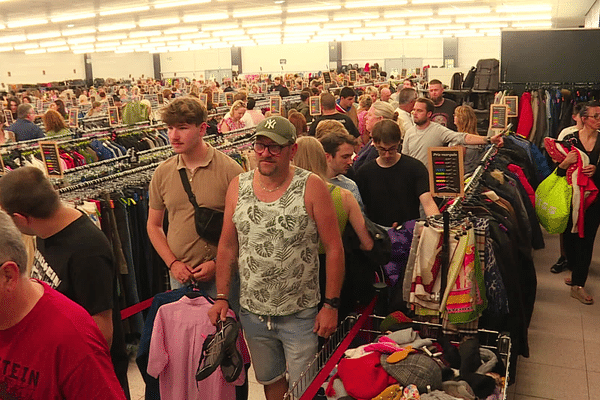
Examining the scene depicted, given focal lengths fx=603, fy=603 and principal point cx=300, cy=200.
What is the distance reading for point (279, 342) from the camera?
9.14 feet

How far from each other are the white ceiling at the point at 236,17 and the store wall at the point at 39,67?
36.0 feet

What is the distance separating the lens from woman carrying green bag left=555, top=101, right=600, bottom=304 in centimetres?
499

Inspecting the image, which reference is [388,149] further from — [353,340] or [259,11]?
[259,11]

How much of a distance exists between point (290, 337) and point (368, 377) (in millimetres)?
414

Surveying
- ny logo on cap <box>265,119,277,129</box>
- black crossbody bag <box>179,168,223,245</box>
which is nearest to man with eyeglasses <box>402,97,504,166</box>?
black crossbody bag <box>179,168,223,245</box>

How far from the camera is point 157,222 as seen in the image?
3.22 m

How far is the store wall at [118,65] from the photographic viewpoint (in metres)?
40.1

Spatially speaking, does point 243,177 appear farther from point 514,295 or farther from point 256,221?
point 514,295

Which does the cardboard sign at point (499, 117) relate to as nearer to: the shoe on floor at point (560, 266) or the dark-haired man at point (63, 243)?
the shoe on floor at point (560, 266)

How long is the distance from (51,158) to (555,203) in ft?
12.9

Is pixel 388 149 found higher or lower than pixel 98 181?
higher

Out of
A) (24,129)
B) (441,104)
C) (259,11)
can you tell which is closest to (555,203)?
(441,104)

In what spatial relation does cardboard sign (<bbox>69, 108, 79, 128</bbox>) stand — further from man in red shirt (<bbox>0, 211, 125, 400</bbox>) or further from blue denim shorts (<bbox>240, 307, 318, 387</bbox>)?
man in red shirt (<bbox>0, 211, 125, 400</bbox>)

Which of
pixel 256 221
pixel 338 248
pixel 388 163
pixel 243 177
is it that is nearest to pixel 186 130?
pixel 243 177
